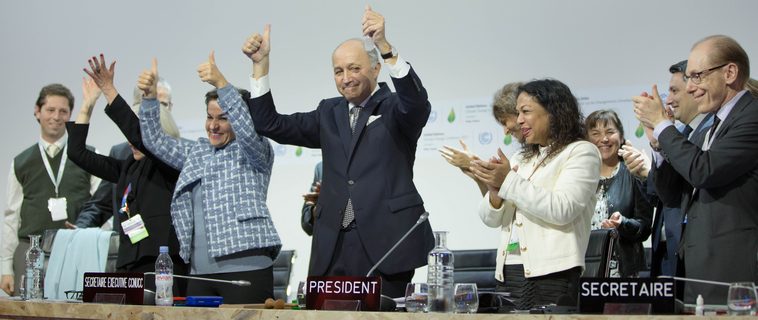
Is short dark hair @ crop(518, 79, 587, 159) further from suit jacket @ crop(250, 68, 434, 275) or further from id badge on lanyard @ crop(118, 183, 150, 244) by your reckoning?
id badge on lanyard @ crop(118, 183, 150, 244)

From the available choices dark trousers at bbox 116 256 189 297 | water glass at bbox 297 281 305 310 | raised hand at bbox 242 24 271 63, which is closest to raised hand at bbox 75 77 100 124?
dark trousers at bbox 116 256 189 297

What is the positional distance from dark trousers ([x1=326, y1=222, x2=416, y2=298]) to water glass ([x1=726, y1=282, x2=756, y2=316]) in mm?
1152

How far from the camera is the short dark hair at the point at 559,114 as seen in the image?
109 inches

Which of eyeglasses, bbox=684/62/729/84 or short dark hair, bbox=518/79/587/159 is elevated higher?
eyeglasses, bbox=684/62/729/84

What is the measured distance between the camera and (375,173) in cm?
292

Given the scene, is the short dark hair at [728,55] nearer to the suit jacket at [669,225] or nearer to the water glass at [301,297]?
the suit jacket at [669,225]

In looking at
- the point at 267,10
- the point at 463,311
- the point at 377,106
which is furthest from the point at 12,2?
the point at 463,311

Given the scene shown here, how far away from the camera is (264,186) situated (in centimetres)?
342

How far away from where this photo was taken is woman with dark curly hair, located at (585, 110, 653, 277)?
12.2 ft

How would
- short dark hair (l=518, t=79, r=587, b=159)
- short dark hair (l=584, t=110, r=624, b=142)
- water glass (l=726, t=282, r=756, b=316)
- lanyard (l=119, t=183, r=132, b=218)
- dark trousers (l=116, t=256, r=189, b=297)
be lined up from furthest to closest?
short dark hair (l=584, t=110, r=624, b=142) < lanyard (l=119, t=183, r=132, b=218) < dark trousers (l=116, t=256, r=189, b=297) < short dark hair (l=518, t=79, r=587, b=159) < water glass (l=726, t=282, r=756, b=316)

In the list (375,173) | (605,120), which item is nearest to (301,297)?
(375,173)

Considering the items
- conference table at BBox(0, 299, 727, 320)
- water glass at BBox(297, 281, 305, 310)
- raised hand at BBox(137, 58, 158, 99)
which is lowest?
conference table at BBox(0, 299, 727, 320)

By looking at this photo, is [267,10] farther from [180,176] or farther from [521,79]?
[180,176]

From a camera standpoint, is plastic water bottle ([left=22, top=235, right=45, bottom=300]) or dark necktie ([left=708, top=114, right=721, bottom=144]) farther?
plastic water bottle ([left=22, top=235, right=45, bottom=300])
